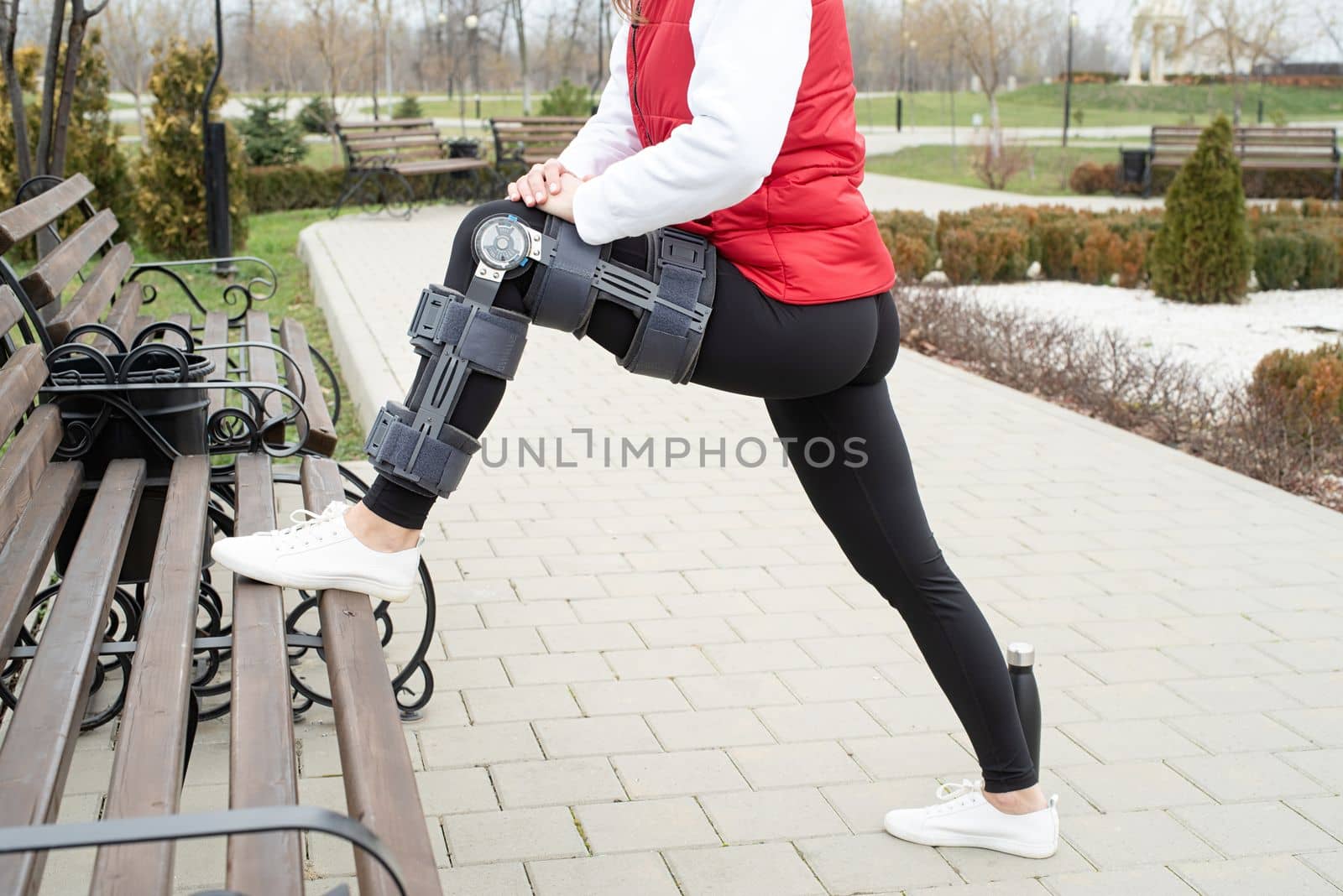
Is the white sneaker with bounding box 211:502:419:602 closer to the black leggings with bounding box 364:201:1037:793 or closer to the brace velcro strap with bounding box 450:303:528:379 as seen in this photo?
the black leggings with bounding box 364:201:1037:793

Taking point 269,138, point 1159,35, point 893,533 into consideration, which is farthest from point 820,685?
point 1159,35

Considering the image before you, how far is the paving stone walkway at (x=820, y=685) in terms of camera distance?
252 cm

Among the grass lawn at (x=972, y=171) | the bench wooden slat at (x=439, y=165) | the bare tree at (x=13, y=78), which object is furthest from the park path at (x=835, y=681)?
the grass lawn at (x=972, y=171)

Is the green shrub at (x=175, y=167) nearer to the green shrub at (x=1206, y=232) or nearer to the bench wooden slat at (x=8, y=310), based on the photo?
the green shrub at (x=1206, y=232)

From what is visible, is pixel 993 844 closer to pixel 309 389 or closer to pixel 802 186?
pixel 802 186

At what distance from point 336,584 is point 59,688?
1.54 ft

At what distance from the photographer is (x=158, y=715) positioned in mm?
1827

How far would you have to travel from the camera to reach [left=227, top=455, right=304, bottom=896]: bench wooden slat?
4.87 feet

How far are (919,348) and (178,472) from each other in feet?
19.5

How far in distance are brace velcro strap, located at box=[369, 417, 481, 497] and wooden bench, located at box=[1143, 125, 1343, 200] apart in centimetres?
2049

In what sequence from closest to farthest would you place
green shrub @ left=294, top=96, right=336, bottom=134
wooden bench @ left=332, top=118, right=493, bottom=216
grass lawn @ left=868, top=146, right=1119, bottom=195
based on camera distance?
wooden bench @ left=332, top=118, right=493, bottom=216
grass lawn @ left=868, top=146, right=1119, bottom=195
green shrub @ left=294, top=96, right=336, bottom=134

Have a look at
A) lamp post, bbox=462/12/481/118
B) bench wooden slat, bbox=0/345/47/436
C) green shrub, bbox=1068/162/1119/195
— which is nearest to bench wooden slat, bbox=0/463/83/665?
bench wooden slat, bbox=0/345/47/436

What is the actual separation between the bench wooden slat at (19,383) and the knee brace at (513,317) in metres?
0.85

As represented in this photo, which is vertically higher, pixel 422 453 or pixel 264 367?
pixel 422 453
